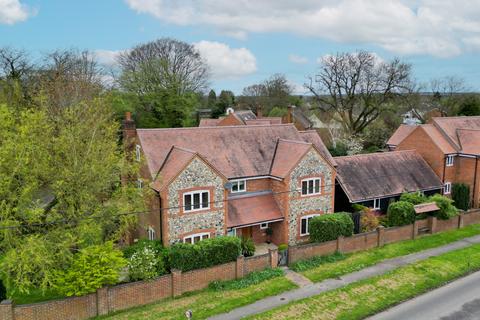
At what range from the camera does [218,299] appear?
21.5m

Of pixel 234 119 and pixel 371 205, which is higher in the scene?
pixel 234 119

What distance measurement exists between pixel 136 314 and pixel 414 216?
22785mm

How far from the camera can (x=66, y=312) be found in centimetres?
1917

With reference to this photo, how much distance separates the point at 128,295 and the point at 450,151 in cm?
3353

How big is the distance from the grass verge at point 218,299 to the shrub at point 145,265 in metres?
1.64

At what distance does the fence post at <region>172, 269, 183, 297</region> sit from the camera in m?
21.6

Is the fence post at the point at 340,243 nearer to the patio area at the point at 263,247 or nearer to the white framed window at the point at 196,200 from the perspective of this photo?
the patio area at the point at 263,247

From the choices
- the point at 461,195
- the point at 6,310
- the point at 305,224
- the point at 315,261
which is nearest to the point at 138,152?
the point at 6,310

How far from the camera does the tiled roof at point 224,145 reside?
27.9 meters

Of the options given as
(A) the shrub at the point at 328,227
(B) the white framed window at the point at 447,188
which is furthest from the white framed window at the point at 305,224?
(B) the white framed window at the point at 447,188

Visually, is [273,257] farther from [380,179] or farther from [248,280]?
[380,179]

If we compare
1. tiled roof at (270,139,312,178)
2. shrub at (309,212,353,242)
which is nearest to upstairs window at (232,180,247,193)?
tiled roof at (270,139,312,178)

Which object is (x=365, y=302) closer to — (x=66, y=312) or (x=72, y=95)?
(x=66, y=312)

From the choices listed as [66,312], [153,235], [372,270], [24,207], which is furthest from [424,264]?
A: [24,207]
